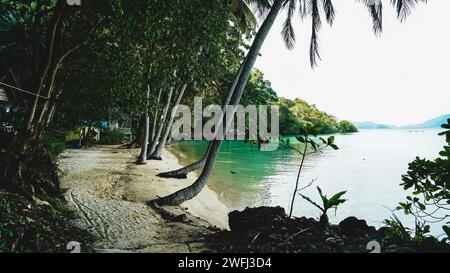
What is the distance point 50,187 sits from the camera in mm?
6988

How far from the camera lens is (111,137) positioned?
1054 inches

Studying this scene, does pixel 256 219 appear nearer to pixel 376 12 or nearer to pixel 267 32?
pixel 267 32

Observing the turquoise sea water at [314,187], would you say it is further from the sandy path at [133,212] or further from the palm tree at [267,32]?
the palm tree at [267,32]

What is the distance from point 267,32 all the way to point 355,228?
514 cm

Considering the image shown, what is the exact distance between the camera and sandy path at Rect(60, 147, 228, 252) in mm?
5203

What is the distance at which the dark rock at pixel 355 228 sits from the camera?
5.11 meters

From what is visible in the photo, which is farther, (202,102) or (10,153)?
(202,102)

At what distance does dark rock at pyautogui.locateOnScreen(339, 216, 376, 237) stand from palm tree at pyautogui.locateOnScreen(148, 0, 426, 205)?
12.3 feet

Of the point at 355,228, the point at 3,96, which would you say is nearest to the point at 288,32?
the point at 355,228

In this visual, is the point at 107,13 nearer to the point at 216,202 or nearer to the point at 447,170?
the point at 447,170

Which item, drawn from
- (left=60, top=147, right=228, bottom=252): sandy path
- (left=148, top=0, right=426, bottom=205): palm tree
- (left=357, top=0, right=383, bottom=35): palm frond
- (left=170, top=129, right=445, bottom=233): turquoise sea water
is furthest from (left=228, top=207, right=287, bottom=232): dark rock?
(left=357, top=0, right=383, bottom=35): palm frond

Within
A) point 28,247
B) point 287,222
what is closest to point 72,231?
point 28,247

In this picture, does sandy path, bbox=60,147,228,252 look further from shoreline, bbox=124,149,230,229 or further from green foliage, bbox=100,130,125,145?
green foliage, bbox=100,130,125,145
